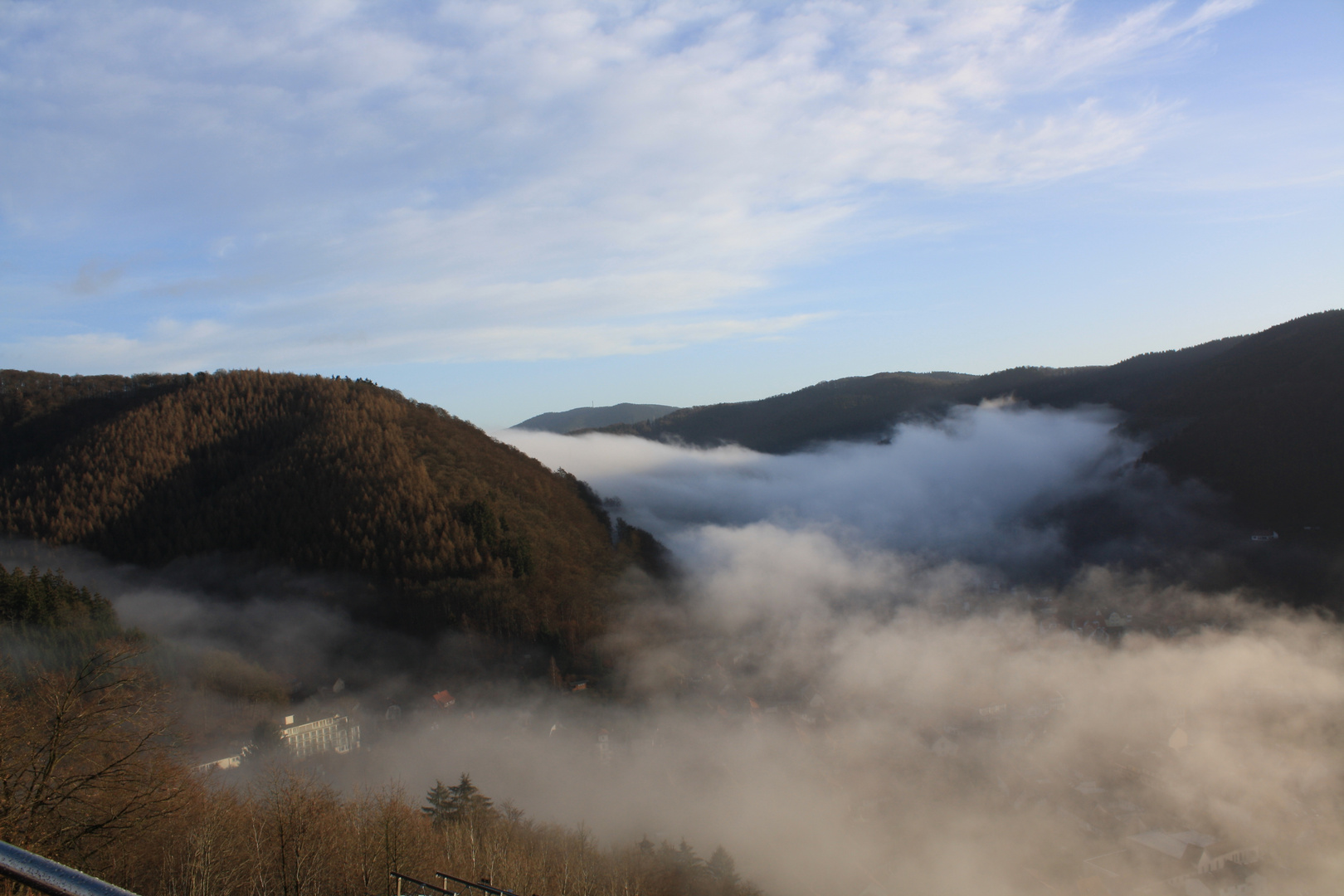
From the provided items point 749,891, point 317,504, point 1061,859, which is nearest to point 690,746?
point 749,891

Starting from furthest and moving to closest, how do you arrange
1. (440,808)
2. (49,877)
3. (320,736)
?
1. (320,736)
2. (440,808)
3. (49,877)

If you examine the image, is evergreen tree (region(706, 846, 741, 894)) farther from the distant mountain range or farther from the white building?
the distant mountain range

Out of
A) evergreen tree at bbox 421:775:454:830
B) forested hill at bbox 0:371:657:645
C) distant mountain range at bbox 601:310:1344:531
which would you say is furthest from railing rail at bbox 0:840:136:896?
distant mountain range at bbox 601:310:1344:531

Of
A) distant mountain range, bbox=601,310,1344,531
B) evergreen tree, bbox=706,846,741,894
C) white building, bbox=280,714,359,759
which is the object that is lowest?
evergreen tree, bbox=706,846,741,894

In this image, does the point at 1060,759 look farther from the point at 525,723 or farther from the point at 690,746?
the point at 525,723

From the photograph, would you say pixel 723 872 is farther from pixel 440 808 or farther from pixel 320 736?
pixel 320 736

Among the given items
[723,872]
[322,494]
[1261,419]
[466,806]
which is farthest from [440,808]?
[1261,419]
